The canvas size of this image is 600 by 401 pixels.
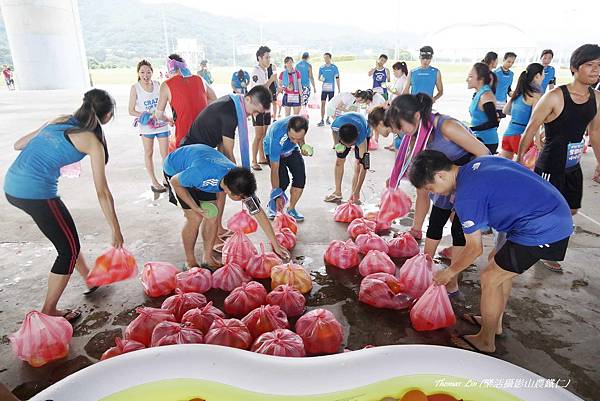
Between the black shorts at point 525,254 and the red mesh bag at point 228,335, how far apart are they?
1435mm

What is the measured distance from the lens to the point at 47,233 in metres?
2.56

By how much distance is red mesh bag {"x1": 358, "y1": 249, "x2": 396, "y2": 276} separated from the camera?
3.11m

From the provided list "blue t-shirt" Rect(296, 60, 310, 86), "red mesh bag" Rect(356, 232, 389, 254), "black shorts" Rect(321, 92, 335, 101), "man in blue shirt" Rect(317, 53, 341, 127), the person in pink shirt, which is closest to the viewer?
"red mesh bag" Rect(356, 232, 389, 254)

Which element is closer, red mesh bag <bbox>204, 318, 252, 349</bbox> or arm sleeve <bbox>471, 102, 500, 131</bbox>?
red mesh bag <bbox>204, 318, 252, 349</bbox>

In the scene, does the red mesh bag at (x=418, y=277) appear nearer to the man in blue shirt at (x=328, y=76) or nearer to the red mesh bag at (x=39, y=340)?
the red mesh bag at (x=39, y=340)

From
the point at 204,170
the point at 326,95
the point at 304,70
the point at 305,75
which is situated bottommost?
the point at 204,170

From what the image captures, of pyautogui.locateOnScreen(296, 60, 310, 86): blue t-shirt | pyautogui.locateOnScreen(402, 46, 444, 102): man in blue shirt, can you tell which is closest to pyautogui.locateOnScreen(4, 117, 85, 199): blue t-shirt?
pyautogui.locateOnScreen(402, 46, 444, 102): man in blue shirt

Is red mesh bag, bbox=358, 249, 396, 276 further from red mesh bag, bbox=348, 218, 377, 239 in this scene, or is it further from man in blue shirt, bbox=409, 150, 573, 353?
man in blue shirt, bbox=409, 150, 573, 353

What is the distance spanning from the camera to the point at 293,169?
427 cm

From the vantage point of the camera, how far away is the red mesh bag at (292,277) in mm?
2939

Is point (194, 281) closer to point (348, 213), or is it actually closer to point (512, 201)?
point (348, 213)

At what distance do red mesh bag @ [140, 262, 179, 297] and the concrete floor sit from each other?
0.07 m

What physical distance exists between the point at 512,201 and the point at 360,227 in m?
1.91

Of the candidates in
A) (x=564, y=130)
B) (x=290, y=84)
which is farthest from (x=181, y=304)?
(x=290, y=84)
